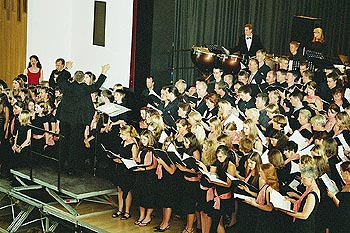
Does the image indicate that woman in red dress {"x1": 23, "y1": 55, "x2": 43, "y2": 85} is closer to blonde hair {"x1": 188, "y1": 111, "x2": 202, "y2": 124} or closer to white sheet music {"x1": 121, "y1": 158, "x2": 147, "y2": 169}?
white sheet music {"x1": 121, "y1": 158, "x2": 147, "y2": 169}

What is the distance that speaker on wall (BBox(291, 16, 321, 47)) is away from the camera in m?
16.4

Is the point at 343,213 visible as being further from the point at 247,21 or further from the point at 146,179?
the point at 247,21

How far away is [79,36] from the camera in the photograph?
53.1ft

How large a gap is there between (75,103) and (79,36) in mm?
5147

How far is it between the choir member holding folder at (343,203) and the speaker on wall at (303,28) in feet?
27.7

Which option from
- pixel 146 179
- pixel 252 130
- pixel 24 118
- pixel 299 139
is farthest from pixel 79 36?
pixel 299 139

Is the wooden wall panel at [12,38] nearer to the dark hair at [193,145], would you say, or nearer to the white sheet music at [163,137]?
the white sheet music at [163,137]

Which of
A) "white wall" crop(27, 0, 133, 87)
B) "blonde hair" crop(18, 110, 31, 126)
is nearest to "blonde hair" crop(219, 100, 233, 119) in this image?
"blonde hair" crop(18, 110, 31, 126)

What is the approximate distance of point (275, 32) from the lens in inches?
715

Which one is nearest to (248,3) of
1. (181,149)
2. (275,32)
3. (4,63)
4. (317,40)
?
(275,32)

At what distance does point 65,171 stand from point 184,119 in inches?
88.2

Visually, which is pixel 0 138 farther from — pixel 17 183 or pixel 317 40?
pixel 317 40

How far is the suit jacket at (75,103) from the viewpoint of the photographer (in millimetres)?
11258

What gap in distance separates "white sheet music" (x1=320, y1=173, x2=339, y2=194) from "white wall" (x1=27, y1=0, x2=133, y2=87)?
760 centimetres
